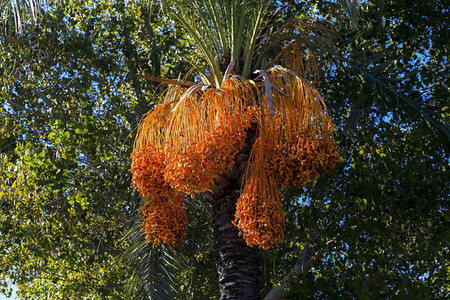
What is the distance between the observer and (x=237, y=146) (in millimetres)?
7008

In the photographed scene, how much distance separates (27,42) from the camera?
436 inches

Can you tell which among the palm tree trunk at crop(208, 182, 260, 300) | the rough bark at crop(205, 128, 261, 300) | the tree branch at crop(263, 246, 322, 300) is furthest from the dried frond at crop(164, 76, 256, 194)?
the tree branch at crop(263, 246, 322, 300)

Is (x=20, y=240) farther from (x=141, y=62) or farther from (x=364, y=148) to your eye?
(x=364, y=148)

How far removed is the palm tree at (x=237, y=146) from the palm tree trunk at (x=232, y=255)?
0.4 inches

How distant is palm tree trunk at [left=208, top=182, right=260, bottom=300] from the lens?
286 inches

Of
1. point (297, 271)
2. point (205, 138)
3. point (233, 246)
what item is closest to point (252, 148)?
point (205, 138)

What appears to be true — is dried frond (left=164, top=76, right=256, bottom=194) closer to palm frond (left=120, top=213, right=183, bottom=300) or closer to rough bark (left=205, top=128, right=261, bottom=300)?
rough bark (left=205, top=128, right=261, bottom=300)

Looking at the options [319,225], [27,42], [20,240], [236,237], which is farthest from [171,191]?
[27,42]

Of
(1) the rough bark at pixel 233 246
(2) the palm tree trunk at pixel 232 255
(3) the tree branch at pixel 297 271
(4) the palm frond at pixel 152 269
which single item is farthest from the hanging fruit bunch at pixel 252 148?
(3) the tree branch at pixel 297 271

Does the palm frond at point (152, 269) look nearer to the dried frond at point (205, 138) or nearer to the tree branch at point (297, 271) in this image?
the tree branch at point (297, 271)

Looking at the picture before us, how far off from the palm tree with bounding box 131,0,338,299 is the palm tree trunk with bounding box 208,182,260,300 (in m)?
0.01

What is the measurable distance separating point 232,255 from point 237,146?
127cm

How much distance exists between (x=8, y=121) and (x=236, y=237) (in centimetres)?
572

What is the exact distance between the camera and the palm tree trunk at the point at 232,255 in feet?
23.8
